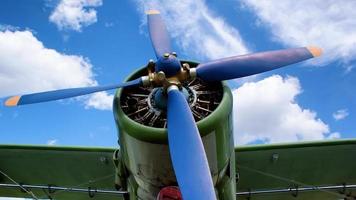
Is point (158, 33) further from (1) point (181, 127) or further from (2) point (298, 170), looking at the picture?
(2) point (298, 170)

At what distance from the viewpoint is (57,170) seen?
12773 millimetres

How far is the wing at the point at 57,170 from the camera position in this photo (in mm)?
12086

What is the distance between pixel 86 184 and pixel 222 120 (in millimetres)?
6857

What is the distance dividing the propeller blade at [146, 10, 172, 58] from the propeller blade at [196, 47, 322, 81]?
1007 millimetres

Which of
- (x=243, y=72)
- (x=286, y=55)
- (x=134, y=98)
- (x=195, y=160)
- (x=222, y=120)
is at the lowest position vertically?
(x=195, y=160)

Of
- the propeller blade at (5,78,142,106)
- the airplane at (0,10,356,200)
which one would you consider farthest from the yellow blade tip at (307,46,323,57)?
the propeller blade at (5,78,142,106)

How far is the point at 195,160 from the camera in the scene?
22.4 ft

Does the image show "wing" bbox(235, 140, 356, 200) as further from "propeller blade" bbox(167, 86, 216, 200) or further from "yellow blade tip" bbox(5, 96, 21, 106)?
"yellow blade tip" bbox(5, 96, 21, 106)

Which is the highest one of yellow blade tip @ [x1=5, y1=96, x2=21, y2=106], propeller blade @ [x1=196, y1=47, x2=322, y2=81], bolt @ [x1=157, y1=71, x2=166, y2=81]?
propeller blade @ [x1=196, y1=47, x2=322, y2=81]

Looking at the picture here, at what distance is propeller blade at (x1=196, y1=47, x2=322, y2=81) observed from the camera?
8023 millimetres

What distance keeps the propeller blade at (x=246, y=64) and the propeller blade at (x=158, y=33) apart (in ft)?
3.30

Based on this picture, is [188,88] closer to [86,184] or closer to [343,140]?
[343,140]

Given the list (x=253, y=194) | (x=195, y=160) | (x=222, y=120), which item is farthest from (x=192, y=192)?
(x=253, y=194)

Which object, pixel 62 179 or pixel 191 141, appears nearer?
pixel 191 141
